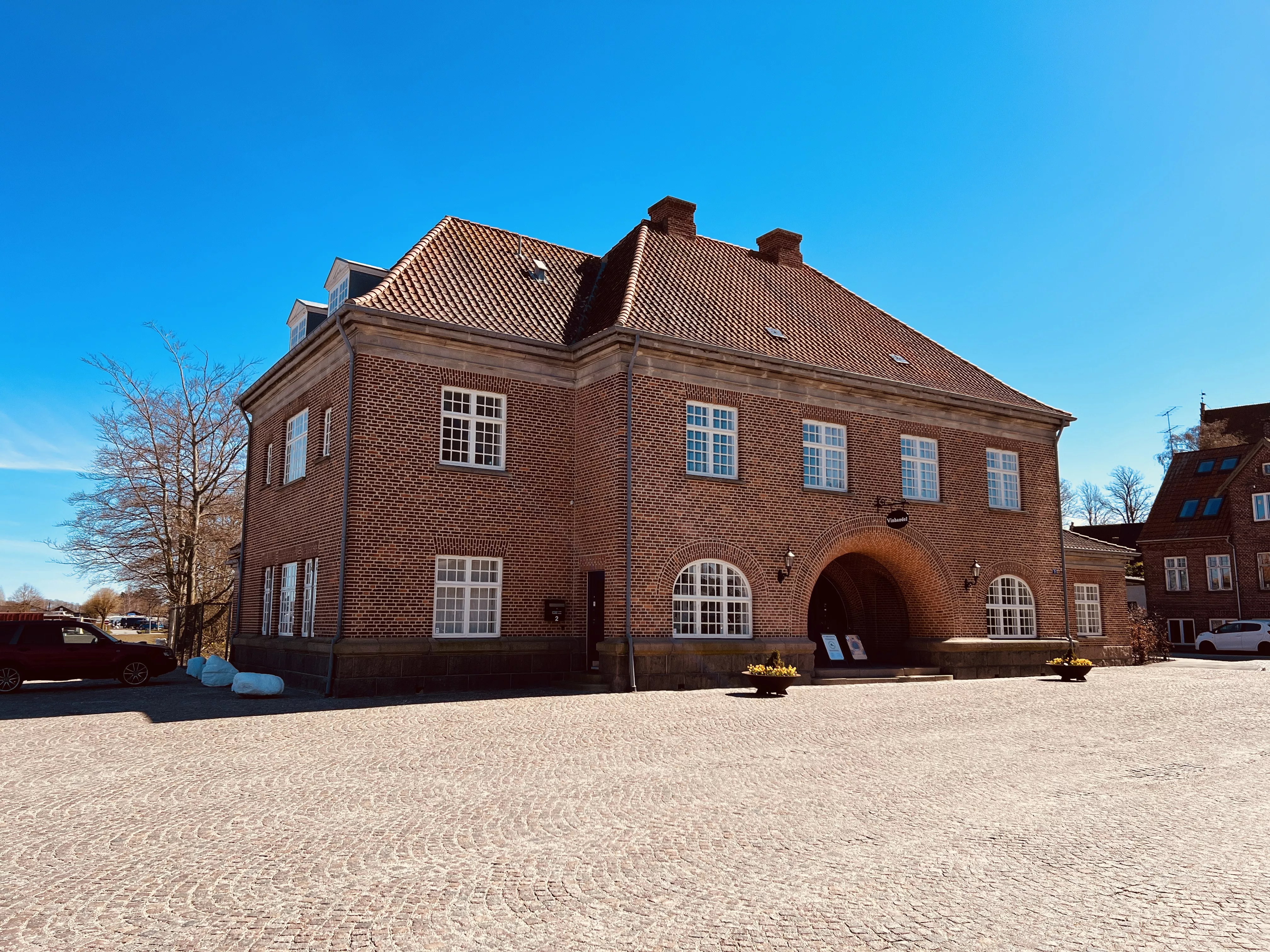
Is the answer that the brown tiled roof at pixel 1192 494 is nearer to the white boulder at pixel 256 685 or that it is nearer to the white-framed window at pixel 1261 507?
the white-framed window at pixel 1261 507

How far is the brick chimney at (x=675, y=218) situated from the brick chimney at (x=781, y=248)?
2.79m

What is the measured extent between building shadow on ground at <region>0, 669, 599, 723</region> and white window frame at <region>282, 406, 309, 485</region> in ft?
17.3

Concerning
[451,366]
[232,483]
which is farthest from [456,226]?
[232,483]

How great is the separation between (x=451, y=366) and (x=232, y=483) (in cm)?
2052

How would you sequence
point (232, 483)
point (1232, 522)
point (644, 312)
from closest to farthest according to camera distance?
1. point (644, 312)
2. point (232, 483)
3. point (1232, 522)

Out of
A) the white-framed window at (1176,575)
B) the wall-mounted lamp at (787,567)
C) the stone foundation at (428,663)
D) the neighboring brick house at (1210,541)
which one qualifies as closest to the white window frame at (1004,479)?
the wall-mounted lamp at (787,567)

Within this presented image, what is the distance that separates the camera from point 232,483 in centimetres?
3594

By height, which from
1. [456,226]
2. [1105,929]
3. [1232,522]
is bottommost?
[1105,929]

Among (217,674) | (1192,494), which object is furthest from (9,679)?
(1192,494)

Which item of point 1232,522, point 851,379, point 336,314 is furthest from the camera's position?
point 1232,522

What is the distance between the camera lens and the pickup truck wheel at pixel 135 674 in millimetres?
19562

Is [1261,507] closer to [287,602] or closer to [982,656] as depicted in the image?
[982,656]

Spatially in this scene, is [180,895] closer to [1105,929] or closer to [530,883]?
[530,883]

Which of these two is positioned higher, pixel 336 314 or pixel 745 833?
pixel 336 314
